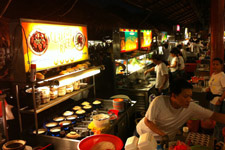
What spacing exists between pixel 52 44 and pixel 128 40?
4284 mm

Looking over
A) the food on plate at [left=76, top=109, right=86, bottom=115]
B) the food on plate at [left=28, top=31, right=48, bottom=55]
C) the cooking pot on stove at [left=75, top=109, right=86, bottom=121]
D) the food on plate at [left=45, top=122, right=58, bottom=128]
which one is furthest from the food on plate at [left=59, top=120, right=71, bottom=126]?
the food on plate at [left=28, top=31, right=48, bottom=55]

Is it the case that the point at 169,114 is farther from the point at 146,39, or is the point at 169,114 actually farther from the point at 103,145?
the point at 146,39

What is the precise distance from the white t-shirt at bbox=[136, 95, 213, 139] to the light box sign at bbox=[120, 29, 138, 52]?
4.05 m

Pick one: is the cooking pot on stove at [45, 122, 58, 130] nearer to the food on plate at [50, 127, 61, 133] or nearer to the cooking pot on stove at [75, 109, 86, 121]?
the food on plate at [50, 127, 61, 133]

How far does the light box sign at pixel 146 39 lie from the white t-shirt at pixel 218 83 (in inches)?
180

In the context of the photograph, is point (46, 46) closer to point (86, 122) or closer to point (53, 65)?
point (53, 65)

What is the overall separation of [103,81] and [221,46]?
15.8 ft

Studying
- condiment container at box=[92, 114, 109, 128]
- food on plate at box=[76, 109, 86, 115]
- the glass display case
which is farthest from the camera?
the glass display case

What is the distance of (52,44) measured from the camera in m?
3.61

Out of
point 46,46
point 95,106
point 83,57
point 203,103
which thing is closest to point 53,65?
point 46,46

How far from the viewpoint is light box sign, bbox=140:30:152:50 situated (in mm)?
9166

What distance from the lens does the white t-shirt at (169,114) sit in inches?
117

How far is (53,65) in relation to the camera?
363 centimetres

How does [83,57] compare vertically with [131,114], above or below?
above
